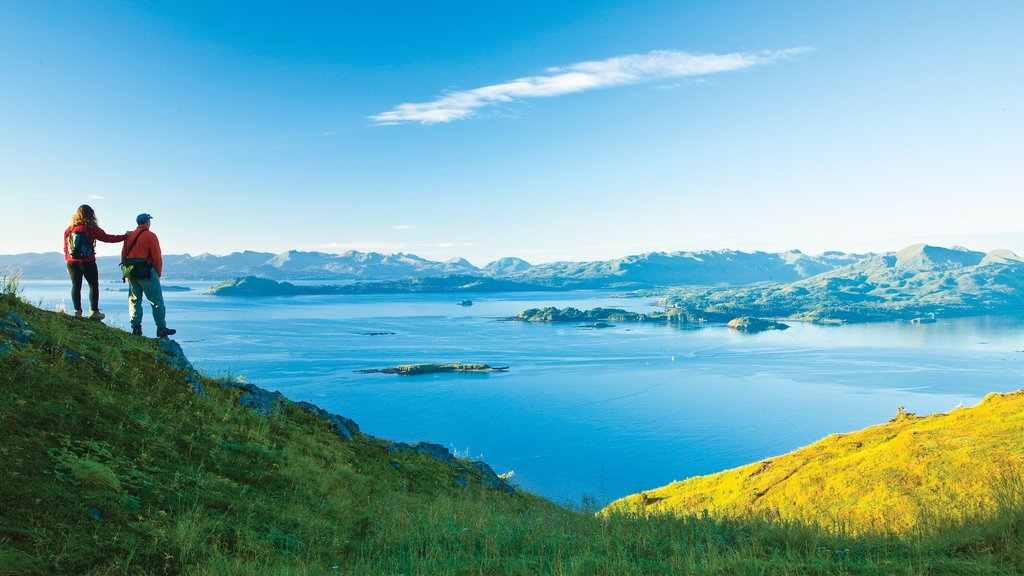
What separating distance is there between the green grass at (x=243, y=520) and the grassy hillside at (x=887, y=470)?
22.0 feet

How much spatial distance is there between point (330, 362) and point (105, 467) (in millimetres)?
145988

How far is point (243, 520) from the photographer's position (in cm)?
788

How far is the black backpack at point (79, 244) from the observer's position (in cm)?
1418

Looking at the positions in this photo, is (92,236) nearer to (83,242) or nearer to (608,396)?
(83,242)

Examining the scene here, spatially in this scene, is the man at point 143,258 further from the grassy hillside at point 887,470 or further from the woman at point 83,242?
the grassy hillside at point 887,470

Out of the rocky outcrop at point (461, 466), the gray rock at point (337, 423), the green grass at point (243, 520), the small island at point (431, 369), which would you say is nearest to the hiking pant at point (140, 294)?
the green grass at point (243, 520)

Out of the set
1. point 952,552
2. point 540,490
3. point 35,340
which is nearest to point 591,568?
point 952,552

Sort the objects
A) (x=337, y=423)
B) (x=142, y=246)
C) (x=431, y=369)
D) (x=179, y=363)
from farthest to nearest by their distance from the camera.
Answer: (x=431, y=369)
(x=337, y=423)
(x=142, y=246)
(x=179, y=363)

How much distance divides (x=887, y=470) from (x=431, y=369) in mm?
127158

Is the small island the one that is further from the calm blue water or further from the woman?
the woman

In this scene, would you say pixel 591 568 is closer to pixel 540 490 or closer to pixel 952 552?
pixel 952 552

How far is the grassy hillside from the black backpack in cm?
1534

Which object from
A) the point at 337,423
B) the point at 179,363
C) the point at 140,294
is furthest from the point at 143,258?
the point at 337,423

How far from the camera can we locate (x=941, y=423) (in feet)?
98.6
